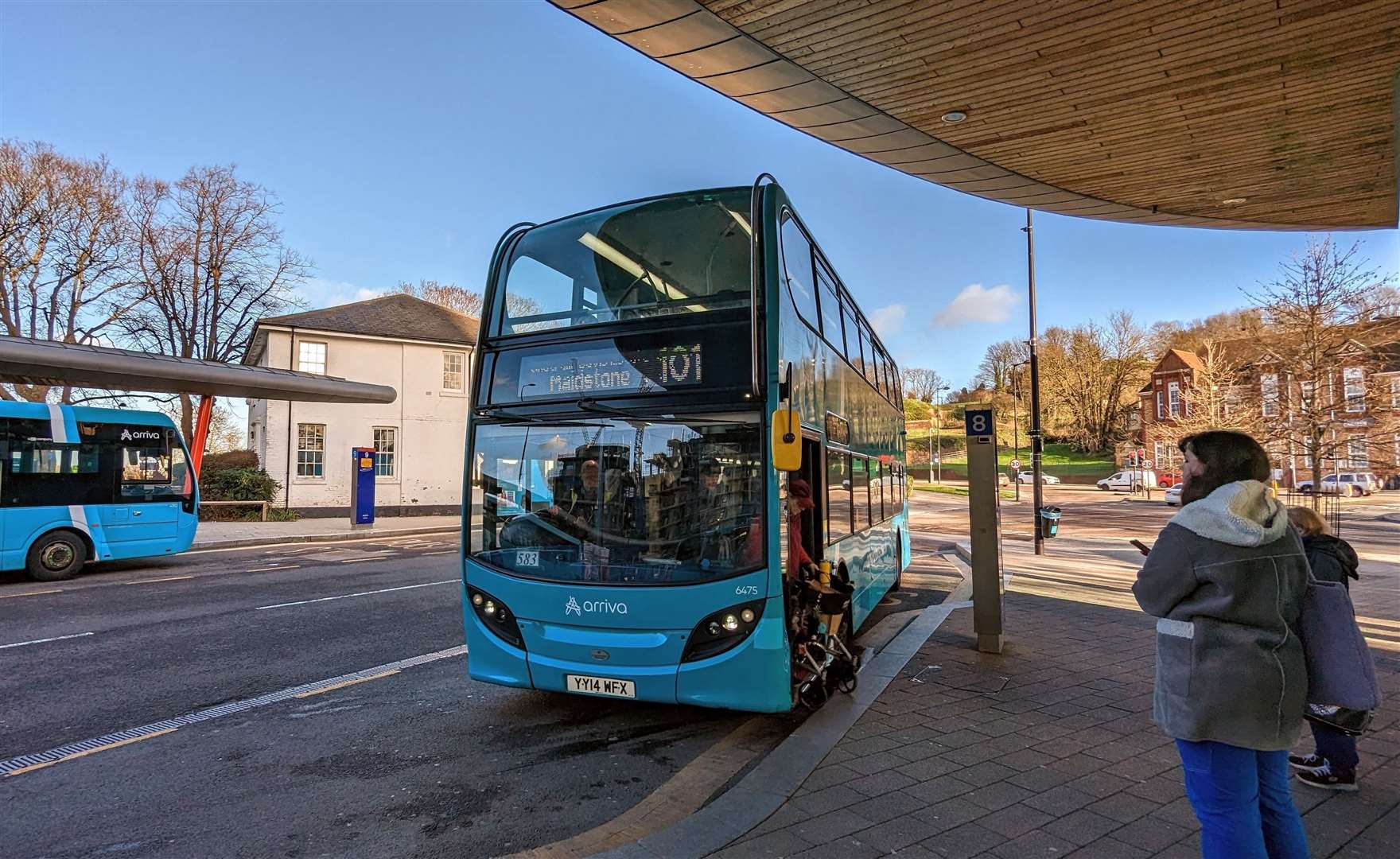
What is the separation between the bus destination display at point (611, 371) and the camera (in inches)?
198

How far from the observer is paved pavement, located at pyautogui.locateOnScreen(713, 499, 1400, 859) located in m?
3.38

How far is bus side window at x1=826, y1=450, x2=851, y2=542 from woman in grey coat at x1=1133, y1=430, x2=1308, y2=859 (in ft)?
11.7

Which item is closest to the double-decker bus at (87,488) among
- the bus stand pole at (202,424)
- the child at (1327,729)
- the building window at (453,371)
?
the bus stand pole at (202,424)

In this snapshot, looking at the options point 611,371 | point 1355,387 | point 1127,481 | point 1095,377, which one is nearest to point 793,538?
point 611,371

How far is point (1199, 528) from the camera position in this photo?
243 centimetres

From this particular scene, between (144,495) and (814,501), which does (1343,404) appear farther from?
(144,495)

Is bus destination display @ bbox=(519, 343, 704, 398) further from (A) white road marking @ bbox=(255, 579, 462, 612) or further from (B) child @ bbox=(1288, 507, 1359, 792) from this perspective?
(A) white road marking @ bbox=(255, 579, 462, 612)

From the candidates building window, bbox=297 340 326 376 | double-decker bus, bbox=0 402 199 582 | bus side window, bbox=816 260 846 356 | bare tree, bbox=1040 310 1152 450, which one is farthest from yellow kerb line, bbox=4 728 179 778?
bare tree, bbox=1040 310 1152 450

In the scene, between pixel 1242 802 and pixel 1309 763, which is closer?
pixel 1242 802

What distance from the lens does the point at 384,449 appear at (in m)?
28.3

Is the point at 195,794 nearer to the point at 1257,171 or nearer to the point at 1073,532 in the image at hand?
the point at 1257,171

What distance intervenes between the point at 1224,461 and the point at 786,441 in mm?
2369

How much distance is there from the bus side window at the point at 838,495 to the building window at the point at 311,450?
25.4 m

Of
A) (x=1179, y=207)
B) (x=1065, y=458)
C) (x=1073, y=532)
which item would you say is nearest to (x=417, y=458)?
(x=1073, y=532)
